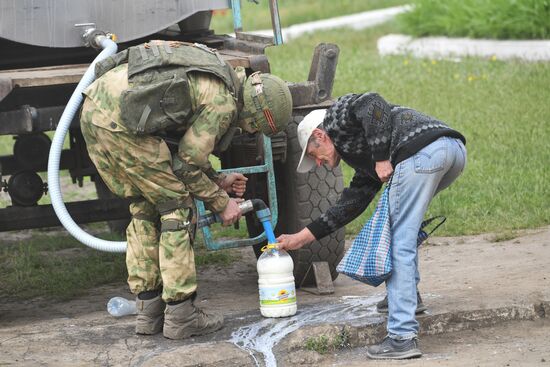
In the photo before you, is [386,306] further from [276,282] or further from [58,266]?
[58,266]

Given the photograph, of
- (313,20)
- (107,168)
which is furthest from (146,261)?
(313,20)

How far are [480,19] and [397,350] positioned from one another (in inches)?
389

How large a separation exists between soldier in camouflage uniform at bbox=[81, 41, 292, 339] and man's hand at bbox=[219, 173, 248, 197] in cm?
17

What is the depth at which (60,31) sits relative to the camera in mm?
5957

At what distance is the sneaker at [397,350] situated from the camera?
16.8 ft

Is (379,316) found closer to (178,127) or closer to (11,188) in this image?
(178,127)

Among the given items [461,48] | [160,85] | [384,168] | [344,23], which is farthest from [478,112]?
[344,23]

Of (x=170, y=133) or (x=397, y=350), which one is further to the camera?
(x=170, y=133)

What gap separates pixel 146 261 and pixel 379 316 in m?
1.15

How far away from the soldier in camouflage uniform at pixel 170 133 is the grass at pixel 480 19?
8843 mm

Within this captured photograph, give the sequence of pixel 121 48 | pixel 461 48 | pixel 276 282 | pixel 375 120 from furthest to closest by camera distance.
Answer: pixel 461 48, pixel 121 48, pixel 276 282, pixel 375 120

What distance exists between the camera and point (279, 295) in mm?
5676

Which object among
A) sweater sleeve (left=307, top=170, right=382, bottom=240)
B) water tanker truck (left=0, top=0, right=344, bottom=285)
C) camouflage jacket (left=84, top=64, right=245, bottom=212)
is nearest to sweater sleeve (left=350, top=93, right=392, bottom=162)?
sweater sleeve (left=307, top=170, right=382, bottom=240)

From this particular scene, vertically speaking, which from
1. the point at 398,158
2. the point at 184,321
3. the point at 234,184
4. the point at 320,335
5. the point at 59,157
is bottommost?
the point at 320,335
